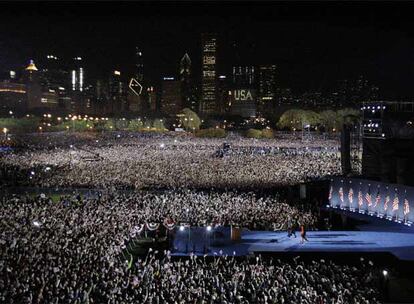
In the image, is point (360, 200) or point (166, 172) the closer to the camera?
point (360, 200)

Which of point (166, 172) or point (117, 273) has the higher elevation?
point (117, 273)

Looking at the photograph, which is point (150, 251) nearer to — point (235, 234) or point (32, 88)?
point (235, 234)

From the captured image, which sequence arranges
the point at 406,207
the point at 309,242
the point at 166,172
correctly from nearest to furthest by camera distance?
the point at 309,242, the point at 406,207, the point at 166,172

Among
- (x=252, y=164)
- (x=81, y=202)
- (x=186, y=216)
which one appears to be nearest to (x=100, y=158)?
(x=252, y=164)

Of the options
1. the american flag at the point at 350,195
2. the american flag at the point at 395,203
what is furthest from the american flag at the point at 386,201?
the american flag at the point at 350,195

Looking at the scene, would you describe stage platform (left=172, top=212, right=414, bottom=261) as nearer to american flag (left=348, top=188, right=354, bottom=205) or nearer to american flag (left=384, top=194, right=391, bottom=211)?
american flag (left=384, top=194, right=391, bottom=211)

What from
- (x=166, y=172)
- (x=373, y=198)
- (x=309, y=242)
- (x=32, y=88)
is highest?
(x=32, y=88)

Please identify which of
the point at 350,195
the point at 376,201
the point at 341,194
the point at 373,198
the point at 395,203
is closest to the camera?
the point at 395,203

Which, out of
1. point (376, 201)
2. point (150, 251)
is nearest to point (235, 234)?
point (150, 251)
